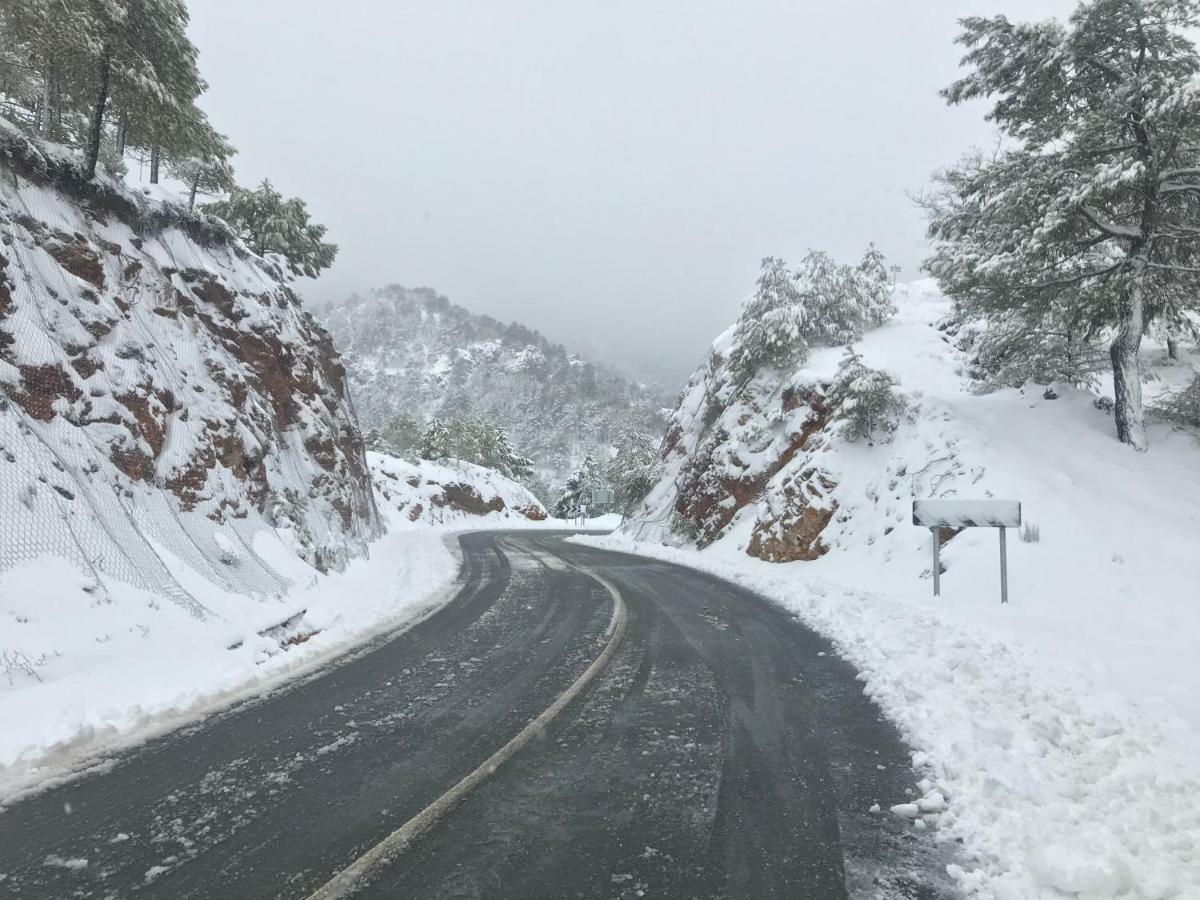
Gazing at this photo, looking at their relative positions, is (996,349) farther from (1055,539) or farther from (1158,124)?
(1055,539)

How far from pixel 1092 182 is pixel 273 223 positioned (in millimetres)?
25559

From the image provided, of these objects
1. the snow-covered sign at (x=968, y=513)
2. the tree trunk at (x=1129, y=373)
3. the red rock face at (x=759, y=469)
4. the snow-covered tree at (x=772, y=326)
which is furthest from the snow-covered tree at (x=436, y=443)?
the snow-covered sign at (x=968, y=513)

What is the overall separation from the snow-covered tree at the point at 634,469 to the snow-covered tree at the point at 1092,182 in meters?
20.3

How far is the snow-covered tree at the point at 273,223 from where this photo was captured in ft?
80.0

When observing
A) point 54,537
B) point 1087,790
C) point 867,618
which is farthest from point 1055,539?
point 54,537

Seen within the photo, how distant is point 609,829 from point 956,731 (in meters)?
3.37

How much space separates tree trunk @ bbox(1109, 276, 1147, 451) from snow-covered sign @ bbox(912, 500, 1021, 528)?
247 inches

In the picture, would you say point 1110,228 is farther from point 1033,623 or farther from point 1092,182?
point 1033,623

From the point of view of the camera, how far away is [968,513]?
10.3m

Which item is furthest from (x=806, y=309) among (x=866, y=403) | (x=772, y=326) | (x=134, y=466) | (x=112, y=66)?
(x=134, y=466)

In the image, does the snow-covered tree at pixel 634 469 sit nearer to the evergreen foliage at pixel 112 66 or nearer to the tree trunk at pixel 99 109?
the evergreen foliage at pixel 112 66

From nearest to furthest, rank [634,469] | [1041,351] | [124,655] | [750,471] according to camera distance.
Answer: [124,655] < [1041,351] < [750,471] < [634,469]

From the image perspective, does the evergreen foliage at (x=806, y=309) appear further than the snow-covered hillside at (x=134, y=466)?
Yes

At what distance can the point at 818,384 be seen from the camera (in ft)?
71.7
